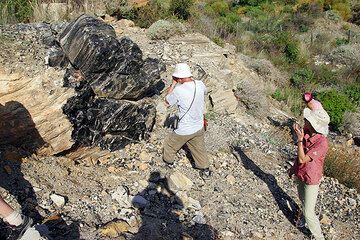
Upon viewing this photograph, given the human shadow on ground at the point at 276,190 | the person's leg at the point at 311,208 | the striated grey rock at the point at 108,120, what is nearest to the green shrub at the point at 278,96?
the human shadow on ground at the point at 276,190

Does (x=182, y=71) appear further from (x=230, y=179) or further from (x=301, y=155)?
(x=230, y=179)

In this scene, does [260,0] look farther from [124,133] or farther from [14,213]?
[14,213]

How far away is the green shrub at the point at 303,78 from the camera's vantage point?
10961 mm

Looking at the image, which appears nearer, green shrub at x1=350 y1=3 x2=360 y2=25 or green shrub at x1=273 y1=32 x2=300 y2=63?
green shrub at x1=273 y1=32 x2=300 y2=63

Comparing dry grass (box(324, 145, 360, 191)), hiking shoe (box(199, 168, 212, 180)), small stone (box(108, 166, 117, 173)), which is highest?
small stone (box(108, 166, 117, 173))

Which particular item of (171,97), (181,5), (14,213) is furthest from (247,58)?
(14,213)

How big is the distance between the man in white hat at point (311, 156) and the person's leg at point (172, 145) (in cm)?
157

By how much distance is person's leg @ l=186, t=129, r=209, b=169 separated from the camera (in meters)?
5.25

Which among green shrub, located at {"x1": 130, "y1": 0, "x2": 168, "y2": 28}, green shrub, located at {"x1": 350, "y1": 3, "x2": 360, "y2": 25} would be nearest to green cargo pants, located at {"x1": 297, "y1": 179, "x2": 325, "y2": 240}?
green shrub, located at {"x1": 130, "y1": 0, "x2": 168, "y2": 28}

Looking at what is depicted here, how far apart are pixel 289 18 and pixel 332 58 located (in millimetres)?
6438

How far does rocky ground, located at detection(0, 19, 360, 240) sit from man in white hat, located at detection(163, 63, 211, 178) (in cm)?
31

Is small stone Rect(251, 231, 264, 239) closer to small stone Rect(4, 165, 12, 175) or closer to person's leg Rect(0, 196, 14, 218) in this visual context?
person's leg Rect(0, 196, 14, 218)

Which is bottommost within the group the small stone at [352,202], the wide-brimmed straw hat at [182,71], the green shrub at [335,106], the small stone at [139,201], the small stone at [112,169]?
the green shrub at [335,106]

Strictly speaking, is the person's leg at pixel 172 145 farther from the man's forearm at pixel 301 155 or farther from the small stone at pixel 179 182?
the man's forearm at pixel 301 155
